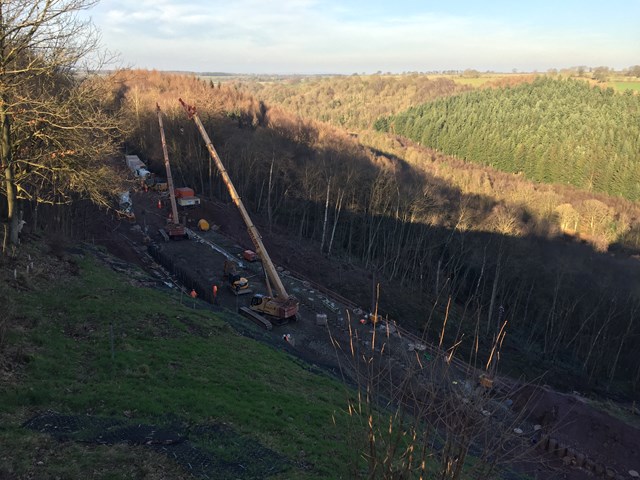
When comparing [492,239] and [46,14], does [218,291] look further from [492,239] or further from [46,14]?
[492,239]

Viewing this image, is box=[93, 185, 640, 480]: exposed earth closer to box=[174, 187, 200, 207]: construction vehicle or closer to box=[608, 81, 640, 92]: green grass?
box=[174, 187, 200, 207]: construction vehicle

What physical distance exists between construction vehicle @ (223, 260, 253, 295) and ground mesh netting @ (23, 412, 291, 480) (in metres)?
20.3

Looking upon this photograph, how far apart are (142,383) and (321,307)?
68.1 ft

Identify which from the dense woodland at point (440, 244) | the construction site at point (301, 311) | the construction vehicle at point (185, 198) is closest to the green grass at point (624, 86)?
the dense woodland at point (440, 244)

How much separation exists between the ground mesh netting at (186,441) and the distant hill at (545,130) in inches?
3788

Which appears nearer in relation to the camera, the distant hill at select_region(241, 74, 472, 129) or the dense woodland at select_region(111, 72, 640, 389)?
the dense woodland at select_region(111, 72, 640, 389)

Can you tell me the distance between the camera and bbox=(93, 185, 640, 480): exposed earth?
2461 cm

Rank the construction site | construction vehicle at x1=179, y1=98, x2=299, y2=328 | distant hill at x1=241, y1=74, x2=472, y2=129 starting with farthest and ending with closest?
distant hill at x1=241, y1=74, x2=472, y2=129 < construction vehicle at x1=179, y1=98, x2=299, y2=328 < the construction site

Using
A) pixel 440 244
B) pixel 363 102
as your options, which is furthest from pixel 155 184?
pixel 363 102

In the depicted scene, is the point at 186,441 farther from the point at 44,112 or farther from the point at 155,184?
the point at 155,184

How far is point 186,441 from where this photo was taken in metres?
11.7

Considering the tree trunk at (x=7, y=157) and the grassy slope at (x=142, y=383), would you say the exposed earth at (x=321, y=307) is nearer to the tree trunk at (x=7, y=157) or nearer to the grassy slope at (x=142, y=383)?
the grassy slope at (x=142, y=383)

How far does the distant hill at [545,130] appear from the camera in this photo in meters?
92.8

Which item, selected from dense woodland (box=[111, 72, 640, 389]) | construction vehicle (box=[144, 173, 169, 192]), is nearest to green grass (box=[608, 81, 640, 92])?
dense woodland (box=[111, 72, 640, 389])
